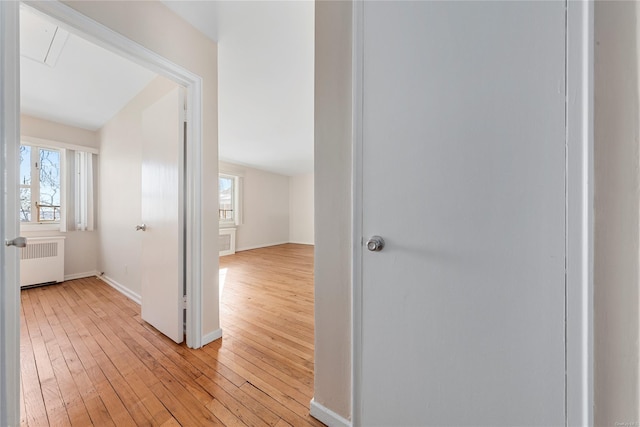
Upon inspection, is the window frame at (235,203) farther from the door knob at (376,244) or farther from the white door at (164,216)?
the door knob at (376,244)

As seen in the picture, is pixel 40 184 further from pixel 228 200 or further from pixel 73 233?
pixel 228 200

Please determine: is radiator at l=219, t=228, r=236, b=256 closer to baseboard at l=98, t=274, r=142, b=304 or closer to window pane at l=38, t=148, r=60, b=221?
baseboard at l=98, t=274, r=142, b=304

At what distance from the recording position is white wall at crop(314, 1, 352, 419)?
0.95 m

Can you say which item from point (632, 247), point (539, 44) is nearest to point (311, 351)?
point (632, 247)

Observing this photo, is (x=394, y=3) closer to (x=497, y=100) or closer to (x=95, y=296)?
(x=497, y=100)

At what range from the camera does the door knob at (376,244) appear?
0.82m

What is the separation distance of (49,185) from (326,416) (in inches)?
185

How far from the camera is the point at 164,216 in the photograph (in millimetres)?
1824

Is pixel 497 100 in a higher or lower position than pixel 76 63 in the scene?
lower

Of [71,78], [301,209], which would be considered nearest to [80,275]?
[71,78]

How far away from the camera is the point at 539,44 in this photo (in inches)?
24.0

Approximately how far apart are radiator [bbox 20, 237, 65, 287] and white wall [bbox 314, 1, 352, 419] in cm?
413

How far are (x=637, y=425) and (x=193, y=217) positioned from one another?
2.11 m

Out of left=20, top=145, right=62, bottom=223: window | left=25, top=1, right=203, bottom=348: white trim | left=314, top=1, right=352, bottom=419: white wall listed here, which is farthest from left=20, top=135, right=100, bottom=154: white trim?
left=314, top=1, right=352, bottom=419: white wall
